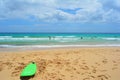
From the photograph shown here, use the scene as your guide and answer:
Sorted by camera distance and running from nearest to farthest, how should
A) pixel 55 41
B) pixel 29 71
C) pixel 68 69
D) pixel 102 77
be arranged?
pixel 102 77 → pixel 29 71 → pixel 68 69 → pixel 55 41

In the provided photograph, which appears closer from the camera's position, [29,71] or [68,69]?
[29,71]

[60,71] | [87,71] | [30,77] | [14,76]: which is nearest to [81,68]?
[87,71]

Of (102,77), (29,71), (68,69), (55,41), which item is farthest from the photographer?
(55,41)

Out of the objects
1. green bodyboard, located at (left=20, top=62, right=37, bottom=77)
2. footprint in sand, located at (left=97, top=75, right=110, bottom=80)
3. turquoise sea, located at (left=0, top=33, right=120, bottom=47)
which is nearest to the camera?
footprint in sand, located at (left=97, top=75, right=110, bottom=80)

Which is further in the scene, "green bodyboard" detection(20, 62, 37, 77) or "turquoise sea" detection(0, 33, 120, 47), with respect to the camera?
"turquoise sea" detection(0, 33, 120, 47)

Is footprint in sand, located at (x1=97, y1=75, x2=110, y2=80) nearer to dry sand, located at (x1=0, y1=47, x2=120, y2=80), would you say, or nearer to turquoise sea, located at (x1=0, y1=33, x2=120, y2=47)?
dry sand, located at (x1=0, y1=47, x2=120, y2=80)

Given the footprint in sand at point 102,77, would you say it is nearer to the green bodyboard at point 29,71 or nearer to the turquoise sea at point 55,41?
the green bodyboard at point 29,71

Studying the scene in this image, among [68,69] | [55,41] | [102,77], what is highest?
[68,69]

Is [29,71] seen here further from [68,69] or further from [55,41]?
[55,41]

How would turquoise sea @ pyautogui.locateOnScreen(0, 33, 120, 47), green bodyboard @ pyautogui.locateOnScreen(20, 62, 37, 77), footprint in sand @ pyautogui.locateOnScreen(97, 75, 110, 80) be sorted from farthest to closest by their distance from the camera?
1. turquoise sea @ pyautogui.locateOnScreen(0, 33, 120, 47)
2. green bodyboard @ pyautogui.locateOnScreen(20, 62, 37, 77)
3. footprint in sand @ pyautogui.locateOnScreen(97, 75, 110, 80)

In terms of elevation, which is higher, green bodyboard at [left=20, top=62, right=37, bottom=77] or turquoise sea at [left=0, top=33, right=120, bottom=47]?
green bodyboard at [left=20, top=62, right=37, bottom=77]

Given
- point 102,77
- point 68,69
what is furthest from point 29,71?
point 102,77

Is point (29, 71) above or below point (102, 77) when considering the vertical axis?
above

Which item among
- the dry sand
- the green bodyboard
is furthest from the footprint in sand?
the green bodyboard
